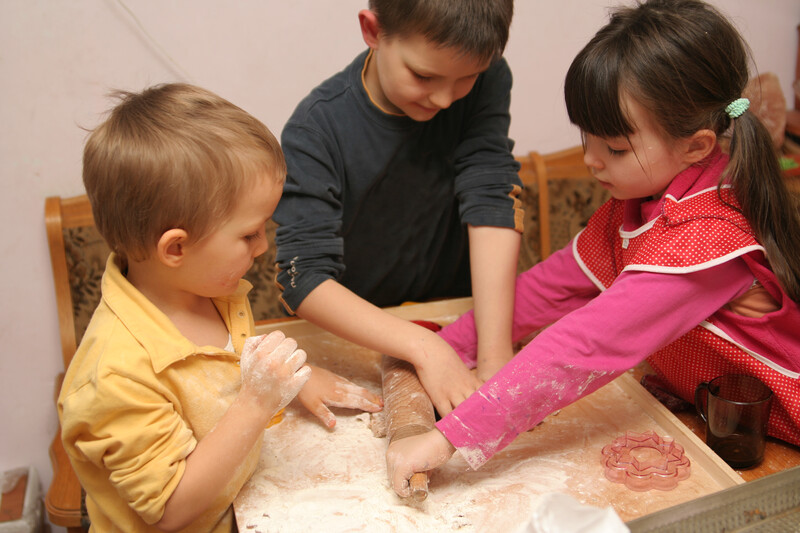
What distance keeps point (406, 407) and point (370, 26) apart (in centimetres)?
67

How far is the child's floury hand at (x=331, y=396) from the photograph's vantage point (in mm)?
1034

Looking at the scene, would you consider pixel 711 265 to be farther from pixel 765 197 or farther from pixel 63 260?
pixel 63 260

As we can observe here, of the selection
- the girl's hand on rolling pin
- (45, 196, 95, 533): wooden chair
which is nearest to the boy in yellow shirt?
the girl's hand on rolling pin

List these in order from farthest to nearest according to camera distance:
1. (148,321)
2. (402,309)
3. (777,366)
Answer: (402,309)
(777,366)
(148,321)

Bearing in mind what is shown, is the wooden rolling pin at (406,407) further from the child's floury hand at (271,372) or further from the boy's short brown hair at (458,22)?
the boy's short brown hair at (458,22)

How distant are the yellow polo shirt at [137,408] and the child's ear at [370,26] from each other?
610 mm

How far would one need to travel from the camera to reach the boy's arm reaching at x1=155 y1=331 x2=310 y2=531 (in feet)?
2.57

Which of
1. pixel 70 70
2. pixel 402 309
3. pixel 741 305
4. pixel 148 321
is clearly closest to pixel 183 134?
pixel 148 321

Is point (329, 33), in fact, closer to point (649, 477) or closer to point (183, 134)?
point (183, 134)

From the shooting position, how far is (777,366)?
3.11ft

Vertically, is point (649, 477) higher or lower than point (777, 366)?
lower

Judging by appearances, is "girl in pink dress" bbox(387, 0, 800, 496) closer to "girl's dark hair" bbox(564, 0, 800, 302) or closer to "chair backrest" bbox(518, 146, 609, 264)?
"girl's dark hair" bbox(564, 0, 800, 302)

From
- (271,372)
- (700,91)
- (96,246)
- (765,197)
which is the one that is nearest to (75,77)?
(96,246)

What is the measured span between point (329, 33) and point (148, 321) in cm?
124
